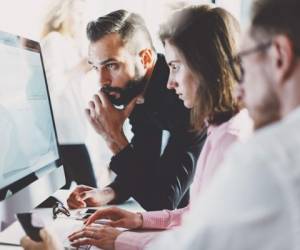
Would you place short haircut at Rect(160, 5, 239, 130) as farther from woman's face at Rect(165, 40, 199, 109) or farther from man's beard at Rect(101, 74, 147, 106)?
man's beard at Rect(101, 74, 147, 106)

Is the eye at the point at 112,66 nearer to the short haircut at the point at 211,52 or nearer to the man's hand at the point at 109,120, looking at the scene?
the man's hand at the point at 109,120

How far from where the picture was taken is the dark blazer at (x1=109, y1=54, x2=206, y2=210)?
5.15 ft

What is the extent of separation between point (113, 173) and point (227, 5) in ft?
2.44

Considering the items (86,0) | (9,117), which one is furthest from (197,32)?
(9,117)

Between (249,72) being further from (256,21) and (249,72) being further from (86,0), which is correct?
(86,0)

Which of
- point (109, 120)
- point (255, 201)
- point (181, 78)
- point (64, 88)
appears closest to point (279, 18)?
point (255, 201)

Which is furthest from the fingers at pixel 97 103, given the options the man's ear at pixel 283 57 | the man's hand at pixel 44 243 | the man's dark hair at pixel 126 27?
the man's ear at pixel 283 57

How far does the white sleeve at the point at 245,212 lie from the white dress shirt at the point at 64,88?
38.8 inches

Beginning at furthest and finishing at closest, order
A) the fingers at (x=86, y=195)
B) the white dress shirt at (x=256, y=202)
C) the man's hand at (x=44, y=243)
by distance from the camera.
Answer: the fingers at (x=86, y=195), the man's hand at (x=44, y=243), the white dress shirt at (x=256, y=202)

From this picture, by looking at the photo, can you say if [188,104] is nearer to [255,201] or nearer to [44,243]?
[44,243]

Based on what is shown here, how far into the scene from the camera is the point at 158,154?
1594 mm

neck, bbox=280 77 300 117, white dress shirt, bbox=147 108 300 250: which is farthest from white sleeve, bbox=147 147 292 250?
neck, bbox=280 77 300 117

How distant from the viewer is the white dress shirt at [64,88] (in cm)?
162

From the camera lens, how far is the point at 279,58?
865mm
